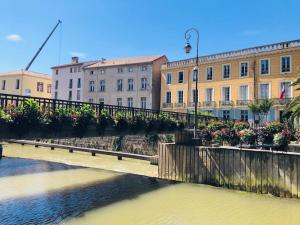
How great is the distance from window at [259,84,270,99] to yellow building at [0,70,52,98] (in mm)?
48156

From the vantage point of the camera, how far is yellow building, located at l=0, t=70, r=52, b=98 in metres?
70.3

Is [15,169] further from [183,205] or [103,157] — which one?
[183,205]

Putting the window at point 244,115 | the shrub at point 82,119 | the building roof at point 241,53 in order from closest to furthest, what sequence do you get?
the shrub at point 82,119
the building roof at point 241,53
the window at point 244,115

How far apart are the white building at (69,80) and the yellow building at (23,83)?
5.59m

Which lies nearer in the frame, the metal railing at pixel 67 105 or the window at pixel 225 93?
the metal railing at pixel 67 105

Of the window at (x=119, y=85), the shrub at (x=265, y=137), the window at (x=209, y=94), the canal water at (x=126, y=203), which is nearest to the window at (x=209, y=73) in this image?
the window at (x=209, y=94)

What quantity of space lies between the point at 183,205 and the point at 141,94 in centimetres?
4150

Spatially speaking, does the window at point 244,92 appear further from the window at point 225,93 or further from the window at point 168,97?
the window at point 168,97

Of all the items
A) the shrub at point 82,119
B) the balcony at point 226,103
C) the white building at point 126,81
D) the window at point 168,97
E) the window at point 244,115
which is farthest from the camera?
the white building at point 126,81

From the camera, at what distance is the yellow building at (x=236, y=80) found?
42.7 m

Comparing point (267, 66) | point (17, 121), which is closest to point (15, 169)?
point (17, 121)

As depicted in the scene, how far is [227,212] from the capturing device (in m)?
15.0

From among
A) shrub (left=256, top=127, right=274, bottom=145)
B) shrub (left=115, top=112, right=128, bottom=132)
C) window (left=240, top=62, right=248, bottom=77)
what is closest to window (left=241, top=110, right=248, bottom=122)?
window (left=240, top=62, right=248, bottom=77)

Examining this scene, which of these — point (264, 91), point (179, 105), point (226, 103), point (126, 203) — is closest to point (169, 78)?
point (179, 105)
